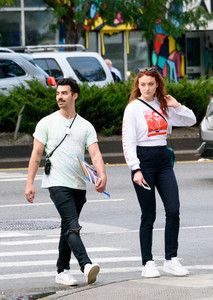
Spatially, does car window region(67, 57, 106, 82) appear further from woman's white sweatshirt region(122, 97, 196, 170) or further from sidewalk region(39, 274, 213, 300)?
sidewalk region(39, 274, 213, 300)

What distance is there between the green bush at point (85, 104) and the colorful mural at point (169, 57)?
14123 mm

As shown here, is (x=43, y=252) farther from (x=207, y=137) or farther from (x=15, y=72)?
(x=15, y=72)

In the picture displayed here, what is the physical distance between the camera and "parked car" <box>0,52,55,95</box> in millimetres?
20625

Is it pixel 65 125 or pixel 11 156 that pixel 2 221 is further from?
pixel 11 156

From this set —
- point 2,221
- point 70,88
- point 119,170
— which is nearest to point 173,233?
point 70,88

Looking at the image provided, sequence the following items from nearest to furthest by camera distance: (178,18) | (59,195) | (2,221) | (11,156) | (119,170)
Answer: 1. (59,195)
2. (2,221)
3. (119,170)
4. (11,156)
5. (178,18)

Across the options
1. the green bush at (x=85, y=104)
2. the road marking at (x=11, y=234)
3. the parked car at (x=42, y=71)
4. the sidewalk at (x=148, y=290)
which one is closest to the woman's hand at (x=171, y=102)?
the sidewalk at (x=148, y=290)

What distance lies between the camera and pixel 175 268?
24.1ft

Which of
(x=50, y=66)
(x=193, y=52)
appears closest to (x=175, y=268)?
(x=50, y=66)

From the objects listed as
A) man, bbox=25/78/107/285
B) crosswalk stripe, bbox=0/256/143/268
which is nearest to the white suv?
crosswalk stripe, bbox=0/256/143/268

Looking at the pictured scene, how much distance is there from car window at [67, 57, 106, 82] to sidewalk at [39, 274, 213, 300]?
15.8 metres

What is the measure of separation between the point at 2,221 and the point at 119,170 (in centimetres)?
566

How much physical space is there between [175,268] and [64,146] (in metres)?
1.38

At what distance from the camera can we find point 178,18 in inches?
1022
